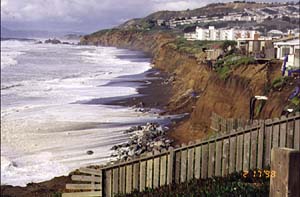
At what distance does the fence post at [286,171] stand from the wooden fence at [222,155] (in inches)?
185

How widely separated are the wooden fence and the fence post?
4699 mm

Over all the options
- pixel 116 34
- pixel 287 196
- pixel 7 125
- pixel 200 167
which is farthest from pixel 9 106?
pixel 116 34

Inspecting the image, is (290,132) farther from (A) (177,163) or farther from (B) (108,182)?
(B) (108,182)

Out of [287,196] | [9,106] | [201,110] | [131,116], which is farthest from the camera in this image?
[9,106]

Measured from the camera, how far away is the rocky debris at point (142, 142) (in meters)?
17.2

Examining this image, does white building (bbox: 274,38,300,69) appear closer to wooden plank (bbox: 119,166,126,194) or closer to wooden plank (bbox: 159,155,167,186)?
wooden plank (bbox: 159,155,167,186)

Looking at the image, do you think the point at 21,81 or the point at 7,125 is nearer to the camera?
the point at 7,125

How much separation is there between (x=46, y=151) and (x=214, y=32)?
77012 millimetres

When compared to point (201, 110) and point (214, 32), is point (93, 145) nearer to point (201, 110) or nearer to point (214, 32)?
point (201, 110)

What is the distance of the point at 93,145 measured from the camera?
1902cm

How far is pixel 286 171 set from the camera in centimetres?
297

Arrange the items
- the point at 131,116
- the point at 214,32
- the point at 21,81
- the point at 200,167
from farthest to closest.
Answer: the point at 214,32 → the point at 21,81 → the point at 131,116 → the point at 200,167
